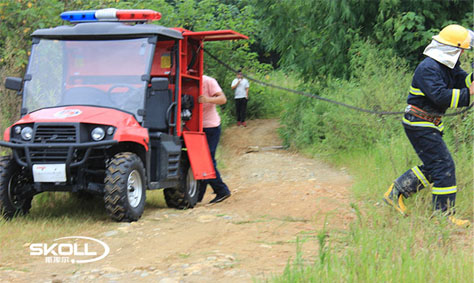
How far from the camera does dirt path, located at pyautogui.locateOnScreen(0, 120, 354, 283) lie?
498cm

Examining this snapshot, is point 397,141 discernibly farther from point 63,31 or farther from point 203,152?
point 63,31

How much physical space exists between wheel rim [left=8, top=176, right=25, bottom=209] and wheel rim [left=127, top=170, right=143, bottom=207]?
1240 mm

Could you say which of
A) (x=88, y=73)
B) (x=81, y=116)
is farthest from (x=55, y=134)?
(x=88, y=73)

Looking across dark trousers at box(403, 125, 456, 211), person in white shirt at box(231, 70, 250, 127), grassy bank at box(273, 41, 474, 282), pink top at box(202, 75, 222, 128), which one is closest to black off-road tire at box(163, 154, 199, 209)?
pink top at box(202, 75, 222, 128)

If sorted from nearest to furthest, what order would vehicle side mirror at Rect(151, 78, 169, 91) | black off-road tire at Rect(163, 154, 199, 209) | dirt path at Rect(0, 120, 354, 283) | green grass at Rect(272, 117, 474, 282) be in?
green grass at Rect(272, 117, 474, 282) < dirt path at Rect(0, 120, 354, 283) < vehicle side mirror at Rect(151, 78, 169, 91) < black off-road tire at Rect(163, 154, 199, 209)

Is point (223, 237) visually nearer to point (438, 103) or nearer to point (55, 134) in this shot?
point (55, 134)

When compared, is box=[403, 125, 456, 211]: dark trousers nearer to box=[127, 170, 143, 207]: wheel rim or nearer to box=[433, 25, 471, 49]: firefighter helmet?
box=[433, 25, 471, 49]: firefighter helmet

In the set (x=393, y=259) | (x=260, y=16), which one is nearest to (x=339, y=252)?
(x=393, y=259)

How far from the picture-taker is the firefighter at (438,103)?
6426mm

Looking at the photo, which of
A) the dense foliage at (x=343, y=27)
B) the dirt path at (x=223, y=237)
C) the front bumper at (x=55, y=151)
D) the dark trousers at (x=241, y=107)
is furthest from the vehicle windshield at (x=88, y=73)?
the dark trousers at (x=241, y=107)

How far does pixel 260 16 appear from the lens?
1783cm

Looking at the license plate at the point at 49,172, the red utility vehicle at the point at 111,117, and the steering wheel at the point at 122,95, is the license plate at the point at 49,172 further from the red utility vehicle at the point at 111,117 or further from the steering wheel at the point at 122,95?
the steering wheel at the point at 122,95

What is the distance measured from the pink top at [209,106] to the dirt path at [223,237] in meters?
1.14

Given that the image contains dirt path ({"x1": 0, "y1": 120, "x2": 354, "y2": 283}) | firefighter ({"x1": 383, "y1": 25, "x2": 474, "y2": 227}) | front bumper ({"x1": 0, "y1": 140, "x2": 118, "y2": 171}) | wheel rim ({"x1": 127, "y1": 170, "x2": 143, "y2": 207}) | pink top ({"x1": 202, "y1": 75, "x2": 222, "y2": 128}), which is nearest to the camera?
dirt path ({"x1": 0, "y1": 120, "x2": 354, "y2": 283})
